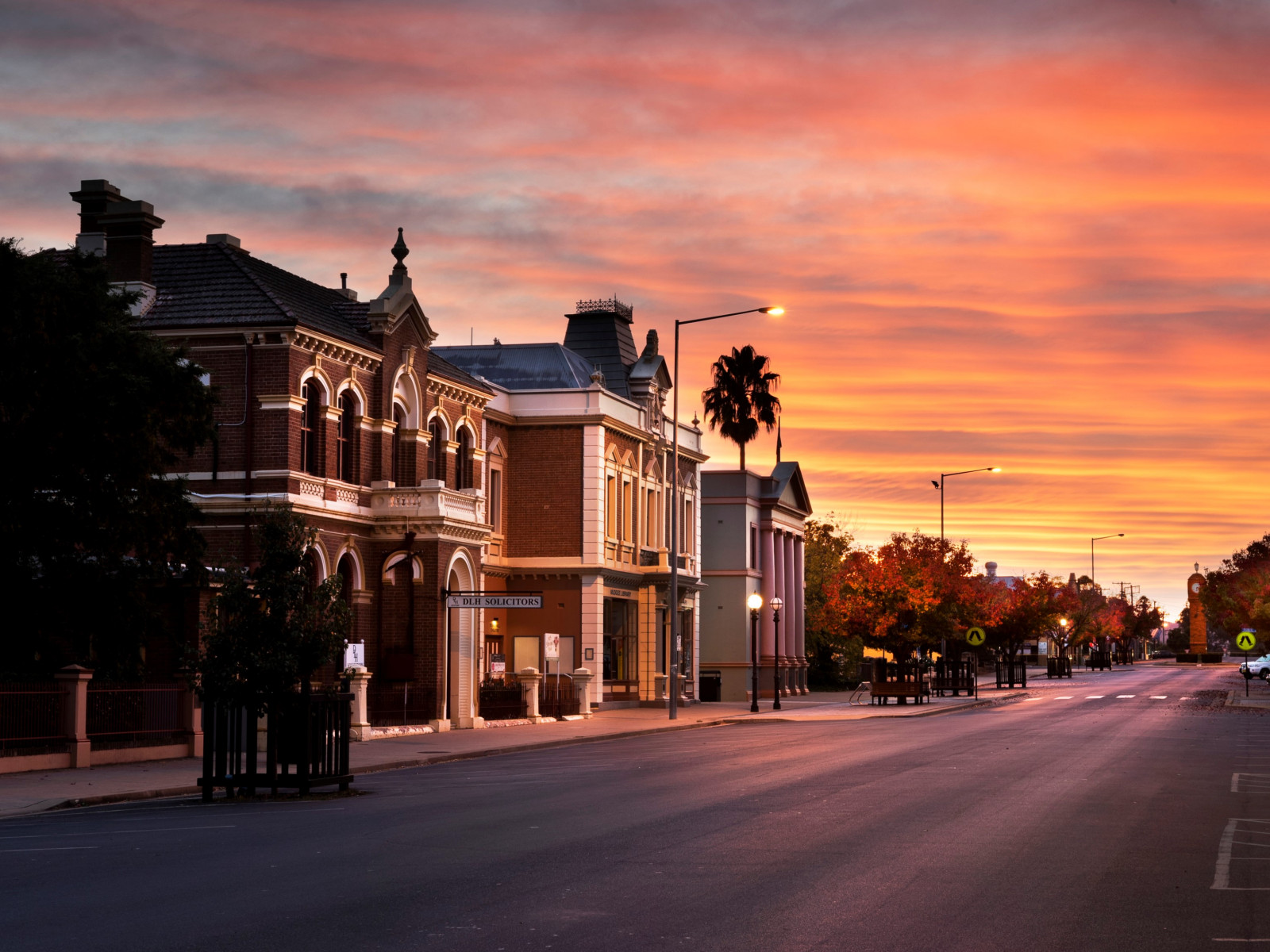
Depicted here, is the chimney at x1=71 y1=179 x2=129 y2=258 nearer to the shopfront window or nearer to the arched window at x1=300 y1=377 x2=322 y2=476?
the arched window at x1=300 y1=377 x2=322 y2=476

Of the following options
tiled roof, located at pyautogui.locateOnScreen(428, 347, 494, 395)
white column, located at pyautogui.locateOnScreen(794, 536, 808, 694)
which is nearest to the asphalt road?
tiled roof, located at pyautogui.locateOnScreen(428, 347, 494, 395)

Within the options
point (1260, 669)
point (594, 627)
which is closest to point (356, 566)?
point (594, 627)

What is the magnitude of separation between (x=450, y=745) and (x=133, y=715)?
23.6ft

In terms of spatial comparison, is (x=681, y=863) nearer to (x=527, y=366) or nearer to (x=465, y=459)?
(x=465, y=459)

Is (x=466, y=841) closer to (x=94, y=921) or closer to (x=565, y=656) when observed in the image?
(x=94, y=921)

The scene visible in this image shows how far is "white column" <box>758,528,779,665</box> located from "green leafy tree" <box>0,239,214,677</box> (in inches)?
1547

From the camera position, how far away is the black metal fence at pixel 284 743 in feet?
72.8

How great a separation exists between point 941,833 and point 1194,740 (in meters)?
20.2

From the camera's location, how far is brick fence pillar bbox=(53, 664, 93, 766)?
27656mm

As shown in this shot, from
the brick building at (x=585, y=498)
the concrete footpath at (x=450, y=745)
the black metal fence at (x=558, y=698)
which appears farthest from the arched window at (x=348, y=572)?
the brick building at (x=585, y=498)

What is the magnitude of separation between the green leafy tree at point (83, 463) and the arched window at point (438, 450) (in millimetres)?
12495

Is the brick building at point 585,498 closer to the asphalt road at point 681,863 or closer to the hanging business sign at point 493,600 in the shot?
the hanging business sign at point 493,600

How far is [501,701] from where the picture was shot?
43719 mm

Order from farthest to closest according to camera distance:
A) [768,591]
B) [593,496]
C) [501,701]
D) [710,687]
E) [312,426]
→ [768,591], [710,687], [593,496], [501,701], [312,426]
